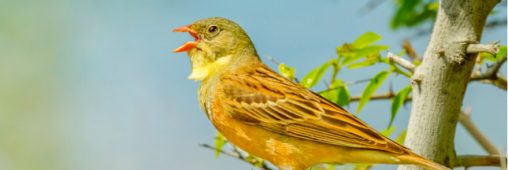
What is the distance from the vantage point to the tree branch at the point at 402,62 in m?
3.54

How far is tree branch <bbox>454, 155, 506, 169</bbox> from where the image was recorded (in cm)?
351

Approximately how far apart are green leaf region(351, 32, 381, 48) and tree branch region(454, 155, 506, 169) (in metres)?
0.64

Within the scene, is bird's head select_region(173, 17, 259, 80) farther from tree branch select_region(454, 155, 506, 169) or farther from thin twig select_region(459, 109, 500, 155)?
tree branch select_region(454, 155, 506, 169)

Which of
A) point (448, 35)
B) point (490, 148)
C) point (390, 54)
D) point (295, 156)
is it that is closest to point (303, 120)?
point (295, 156)

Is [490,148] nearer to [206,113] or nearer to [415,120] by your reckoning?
[415,120]

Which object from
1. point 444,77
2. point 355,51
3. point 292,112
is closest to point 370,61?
point 355,51

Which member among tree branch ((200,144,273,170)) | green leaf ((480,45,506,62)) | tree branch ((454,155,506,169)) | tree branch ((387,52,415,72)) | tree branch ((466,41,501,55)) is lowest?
tree branch ((200,144,273,170))

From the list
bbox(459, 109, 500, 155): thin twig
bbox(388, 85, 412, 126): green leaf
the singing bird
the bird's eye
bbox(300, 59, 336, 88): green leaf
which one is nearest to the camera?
the singing bird

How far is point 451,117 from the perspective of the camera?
3.33 metres

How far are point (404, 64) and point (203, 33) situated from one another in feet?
4.34

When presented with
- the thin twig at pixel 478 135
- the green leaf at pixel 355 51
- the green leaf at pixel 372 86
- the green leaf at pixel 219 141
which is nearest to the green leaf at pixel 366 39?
the green leaf at pixel 355 51

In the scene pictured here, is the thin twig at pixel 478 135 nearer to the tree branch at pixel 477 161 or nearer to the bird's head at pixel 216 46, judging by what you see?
the tree branch at pixel 477 161

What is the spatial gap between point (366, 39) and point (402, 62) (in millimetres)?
214

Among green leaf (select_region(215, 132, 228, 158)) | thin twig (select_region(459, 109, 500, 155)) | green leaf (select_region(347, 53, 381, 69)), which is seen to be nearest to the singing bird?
green leaf (select_region(215, 132, 228, 158))
